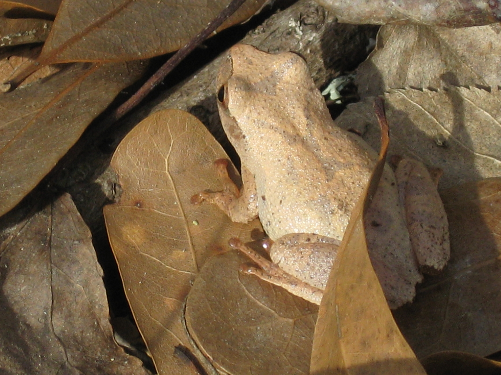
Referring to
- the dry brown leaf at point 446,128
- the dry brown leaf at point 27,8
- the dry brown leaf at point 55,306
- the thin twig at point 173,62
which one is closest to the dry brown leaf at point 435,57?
the dry brown leaf at point 446,128

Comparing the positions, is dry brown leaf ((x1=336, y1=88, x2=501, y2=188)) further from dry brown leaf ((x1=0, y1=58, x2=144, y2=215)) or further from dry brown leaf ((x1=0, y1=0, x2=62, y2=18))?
dry brown leaf ((x1=0, y1=0, x2=62, y2=18))

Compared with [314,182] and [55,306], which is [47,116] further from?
[314,182]

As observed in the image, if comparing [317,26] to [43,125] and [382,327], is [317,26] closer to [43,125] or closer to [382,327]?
[43,125]

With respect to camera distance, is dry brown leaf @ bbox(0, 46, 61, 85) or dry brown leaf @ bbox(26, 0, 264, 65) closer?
dry brown leaf @ bbox(26, 0, 264, 65)

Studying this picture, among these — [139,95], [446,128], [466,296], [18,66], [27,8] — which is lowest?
[466,296]

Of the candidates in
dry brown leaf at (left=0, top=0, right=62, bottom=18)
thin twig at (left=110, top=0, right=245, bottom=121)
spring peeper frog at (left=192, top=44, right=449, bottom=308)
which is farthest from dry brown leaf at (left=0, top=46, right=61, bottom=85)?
spring peeper frog at (left=192, top=44, right=449, bottom=308)

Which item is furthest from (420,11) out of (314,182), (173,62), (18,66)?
(18,66)

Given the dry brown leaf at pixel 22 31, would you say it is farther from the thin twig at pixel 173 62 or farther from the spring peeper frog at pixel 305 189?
the spring peeper frog at pixel 305 189
